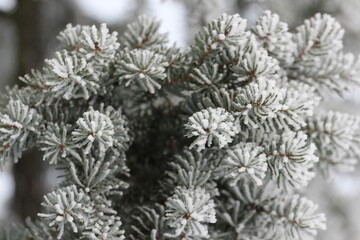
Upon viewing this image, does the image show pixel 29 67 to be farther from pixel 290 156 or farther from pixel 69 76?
pixel 290 156

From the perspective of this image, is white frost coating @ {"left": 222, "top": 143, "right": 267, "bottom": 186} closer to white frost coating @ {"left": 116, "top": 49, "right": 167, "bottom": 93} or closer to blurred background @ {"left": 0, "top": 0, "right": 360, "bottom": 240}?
white frost coating @ {"left": 116, "top": 49, "right": 167, "bottom": 93}

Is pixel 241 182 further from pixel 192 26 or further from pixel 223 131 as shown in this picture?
pixel 192 26

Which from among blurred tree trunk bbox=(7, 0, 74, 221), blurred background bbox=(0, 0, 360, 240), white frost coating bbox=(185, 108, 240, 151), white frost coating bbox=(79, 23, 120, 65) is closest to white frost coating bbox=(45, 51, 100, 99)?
white frost coating bbox=(79, 23, 120, 65)

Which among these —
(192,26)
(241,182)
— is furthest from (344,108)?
(241,182)

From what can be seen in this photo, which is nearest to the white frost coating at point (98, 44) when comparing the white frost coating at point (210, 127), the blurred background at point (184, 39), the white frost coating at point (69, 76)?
the white frost coating at point (69, 76)

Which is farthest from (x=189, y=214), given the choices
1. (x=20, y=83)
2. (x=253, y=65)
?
(x=20, y=83)

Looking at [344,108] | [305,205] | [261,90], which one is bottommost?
[305,205]
